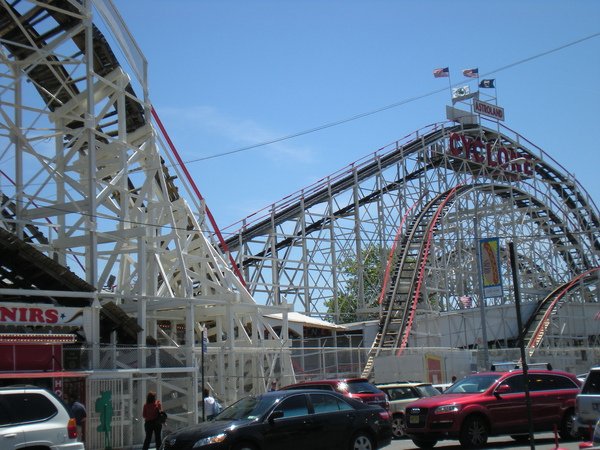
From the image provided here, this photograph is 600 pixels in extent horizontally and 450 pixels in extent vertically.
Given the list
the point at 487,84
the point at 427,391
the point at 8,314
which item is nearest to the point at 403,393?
the point at 427,391

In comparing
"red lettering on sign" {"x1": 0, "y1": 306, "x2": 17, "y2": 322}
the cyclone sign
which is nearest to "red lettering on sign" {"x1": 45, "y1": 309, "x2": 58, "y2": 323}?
"red lettering on sign" {"x1": 0, "y1": 306, "x2": 17, "y2": 322}

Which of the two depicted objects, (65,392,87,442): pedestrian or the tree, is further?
the tree

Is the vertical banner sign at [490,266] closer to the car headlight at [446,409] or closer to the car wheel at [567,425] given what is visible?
the car wheel at [567,425]

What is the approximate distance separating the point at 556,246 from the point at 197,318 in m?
33.9

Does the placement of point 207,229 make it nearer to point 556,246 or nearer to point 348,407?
point 348,407

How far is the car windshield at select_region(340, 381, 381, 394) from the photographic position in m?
18.3

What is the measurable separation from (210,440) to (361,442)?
2964 millimetres

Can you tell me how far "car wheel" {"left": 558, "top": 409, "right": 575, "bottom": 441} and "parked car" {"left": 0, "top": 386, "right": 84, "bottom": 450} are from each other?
10179 mm

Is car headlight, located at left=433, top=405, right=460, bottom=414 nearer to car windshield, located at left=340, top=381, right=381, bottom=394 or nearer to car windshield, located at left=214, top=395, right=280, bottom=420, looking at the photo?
car windshield, located at left=340, top=381, right=381, bottom=394

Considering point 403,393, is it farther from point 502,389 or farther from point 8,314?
point 8,314

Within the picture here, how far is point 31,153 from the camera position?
22344 mm

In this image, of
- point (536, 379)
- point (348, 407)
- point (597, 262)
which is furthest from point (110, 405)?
point (597, 262)

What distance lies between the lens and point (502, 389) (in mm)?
Answer: 16250

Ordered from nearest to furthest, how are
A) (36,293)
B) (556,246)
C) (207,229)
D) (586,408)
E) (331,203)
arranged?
(586,408), (36,293), (207,229), (331,203), (556,246)
